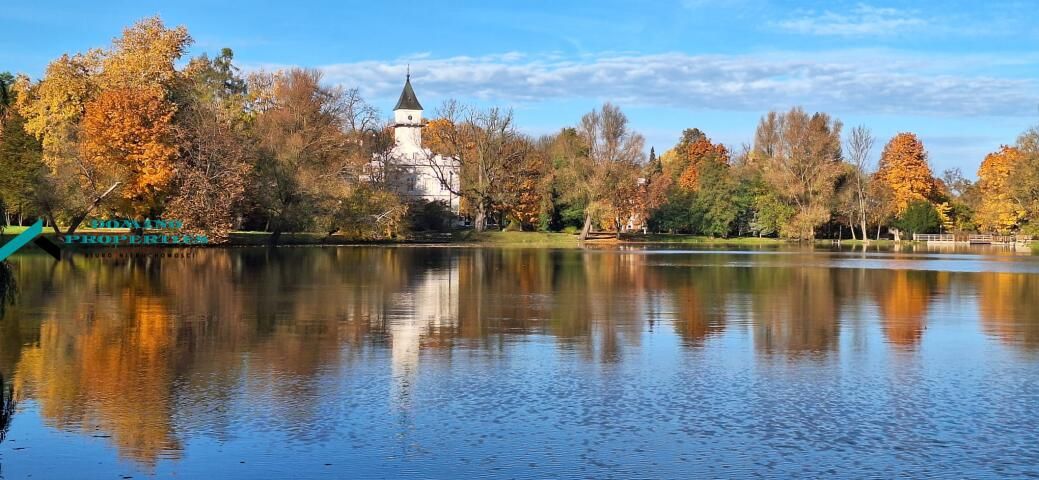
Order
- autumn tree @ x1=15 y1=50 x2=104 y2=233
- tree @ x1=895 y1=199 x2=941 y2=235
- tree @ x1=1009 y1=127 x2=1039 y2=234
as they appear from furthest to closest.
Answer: tree @ x1=895 y1=199 x2=941 y2=235, tree @ x1=1009 y1=127 x2=1039 y2=234, autumn tree @ x1=15 y1=50 x2=104 y2=233

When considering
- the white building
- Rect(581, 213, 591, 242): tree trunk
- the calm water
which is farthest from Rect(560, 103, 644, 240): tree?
the calm water

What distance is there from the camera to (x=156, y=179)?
195 feet

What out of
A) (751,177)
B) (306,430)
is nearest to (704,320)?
(306,430)

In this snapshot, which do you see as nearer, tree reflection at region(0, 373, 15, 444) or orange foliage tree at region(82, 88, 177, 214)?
tree reflection at region(0, 373, 15, 444)

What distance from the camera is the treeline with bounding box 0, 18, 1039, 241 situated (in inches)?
2382

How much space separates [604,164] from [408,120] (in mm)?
42922

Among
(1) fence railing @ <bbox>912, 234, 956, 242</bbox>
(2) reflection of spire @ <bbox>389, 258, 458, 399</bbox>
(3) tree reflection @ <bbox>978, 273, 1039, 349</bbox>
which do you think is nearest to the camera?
(2) reflection of spire @ <bbox>389, 258, 458, 399</bbox>

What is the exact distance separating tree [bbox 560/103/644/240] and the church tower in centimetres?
3174

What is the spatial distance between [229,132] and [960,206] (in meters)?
80.7

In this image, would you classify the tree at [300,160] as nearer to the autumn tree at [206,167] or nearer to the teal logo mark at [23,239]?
the autumn tree at [206,167]

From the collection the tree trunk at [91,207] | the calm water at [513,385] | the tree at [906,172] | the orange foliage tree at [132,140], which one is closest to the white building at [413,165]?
the orange foliage tree at [132,140]

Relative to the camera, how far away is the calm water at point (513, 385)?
33.4 feet

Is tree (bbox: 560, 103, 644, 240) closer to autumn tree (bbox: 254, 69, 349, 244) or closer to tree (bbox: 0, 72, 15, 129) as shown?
autumn tree (bbox: 254, 69, 349, 244)

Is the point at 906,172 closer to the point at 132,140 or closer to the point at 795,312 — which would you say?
the point at 132,140
